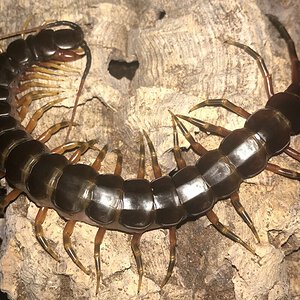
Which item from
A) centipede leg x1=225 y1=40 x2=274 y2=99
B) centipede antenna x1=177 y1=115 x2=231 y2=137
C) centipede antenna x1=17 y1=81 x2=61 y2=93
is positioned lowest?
centipede antenna x1=177 y1=115 x2=231 y2=137

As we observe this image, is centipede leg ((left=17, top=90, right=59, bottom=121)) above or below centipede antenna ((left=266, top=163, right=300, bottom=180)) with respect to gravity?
above

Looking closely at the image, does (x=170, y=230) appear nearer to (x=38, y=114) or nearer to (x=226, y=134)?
(x=226, y=134)

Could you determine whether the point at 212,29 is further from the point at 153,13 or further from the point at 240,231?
the point at 240,231

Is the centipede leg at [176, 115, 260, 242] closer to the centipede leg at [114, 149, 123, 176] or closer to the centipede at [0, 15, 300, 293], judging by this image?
the centipede at [0, 15, 300, 293]

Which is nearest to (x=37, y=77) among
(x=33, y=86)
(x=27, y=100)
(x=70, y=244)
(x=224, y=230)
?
(x=33, y=86)

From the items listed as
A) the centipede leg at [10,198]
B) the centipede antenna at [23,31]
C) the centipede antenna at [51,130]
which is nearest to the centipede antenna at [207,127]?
the centipede antenna at [51,130]

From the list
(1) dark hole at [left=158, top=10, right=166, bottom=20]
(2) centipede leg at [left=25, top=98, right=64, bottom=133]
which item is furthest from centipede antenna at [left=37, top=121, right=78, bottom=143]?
(1) dark hole at [left=158, top=10, right=166, bottom=20]
